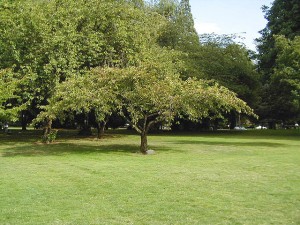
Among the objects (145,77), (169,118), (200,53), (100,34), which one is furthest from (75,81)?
(200,53)

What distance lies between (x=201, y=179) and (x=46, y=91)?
14.5 m

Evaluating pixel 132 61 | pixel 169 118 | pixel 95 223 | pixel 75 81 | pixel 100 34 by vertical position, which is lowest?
pixel 95 223

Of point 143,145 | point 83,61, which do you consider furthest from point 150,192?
point 83,61

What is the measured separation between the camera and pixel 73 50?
2128 centimetres

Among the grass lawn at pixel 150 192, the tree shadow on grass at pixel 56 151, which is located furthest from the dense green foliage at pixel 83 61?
the grass lawn at pixel 150 192

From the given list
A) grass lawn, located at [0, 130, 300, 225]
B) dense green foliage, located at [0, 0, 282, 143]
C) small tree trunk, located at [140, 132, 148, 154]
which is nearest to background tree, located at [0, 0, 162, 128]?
dense green foliage, located at [0, 0, 282, 143]

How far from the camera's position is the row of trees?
15.8 metres

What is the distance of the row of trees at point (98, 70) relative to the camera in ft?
51.8

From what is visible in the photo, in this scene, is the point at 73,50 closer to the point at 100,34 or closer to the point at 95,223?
the point at 100,34

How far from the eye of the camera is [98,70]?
54.1ft

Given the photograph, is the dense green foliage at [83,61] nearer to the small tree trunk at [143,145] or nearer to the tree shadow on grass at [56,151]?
the small tree trunk at [143,145]

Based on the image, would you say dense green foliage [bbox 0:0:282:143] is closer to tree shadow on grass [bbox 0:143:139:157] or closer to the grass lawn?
tree shadow on grass [bbox 0:143:139:157]

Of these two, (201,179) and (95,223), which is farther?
(201,179)

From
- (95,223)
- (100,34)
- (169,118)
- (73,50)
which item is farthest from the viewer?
(100,34)
